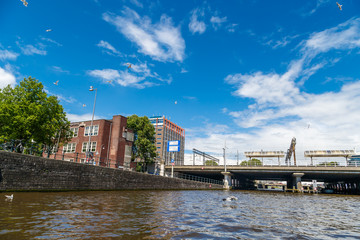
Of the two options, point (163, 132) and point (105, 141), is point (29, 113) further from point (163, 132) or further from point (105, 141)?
point (163, 132)

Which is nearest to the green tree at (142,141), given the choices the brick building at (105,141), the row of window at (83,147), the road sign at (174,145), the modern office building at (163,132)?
the road sign at (174,145)

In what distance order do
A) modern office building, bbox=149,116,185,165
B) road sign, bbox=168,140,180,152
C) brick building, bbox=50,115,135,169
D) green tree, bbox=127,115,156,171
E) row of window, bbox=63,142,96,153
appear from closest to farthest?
brick building, bbox=50,115,135,169 < row of window, bbox=63,142,96,153 < road sign, bbox=168,140,180,152 < green tree, bbox=127,115,156,171 < modern office building, bbox=149,116,185,165

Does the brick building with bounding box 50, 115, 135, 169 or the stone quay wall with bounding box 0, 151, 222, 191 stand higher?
the brick building with bounding box 50, 115, 135, 169

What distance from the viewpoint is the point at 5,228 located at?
517 cm

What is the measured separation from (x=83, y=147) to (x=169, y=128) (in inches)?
4870

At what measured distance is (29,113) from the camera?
90.1 ft

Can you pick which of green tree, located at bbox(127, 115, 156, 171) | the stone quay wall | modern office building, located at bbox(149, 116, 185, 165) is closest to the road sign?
green tree, located at bbox(127, 115, 156, 171)

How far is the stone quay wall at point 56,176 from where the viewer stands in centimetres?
1571

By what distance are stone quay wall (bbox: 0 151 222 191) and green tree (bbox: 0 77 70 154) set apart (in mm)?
7119

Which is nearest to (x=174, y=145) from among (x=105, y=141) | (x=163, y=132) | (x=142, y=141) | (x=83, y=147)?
(x=142, y=141)

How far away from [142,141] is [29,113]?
30.8 m

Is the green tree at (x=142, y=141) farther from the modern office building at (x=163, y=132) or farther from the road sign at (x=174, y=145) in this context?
the modern office building at (x=163, y=132)

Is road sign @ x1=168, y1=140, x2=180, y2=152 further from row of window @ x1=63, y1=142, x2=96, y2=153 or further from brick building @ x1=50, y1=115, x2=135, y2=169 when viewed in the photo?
row of window @ x1=63, y1=142, x2=96, y2=153

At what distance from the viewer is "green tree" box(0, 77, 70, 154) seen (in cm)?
2631
